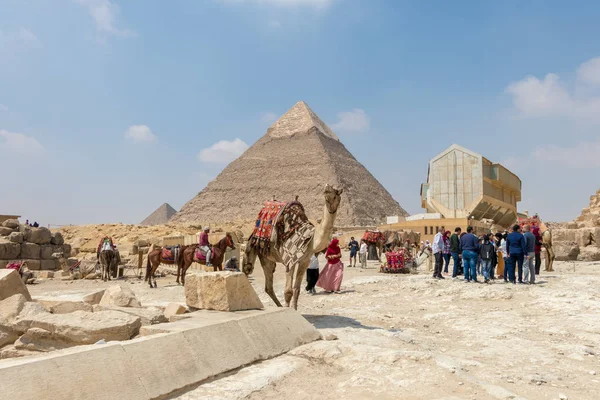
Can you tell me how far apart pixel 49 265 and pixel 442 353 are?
15.7 metres

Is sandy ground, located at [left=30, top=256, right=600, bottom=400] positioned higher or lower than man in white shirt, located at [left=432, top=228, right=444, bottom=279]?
lower

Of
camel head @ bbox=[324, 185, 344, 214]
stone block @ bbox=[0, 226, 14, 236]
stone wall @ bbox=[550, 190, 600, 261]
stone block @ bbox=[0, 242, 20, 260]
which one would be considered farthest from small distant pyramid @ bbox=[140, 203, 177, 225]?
camel head @ bbox=[324, 185, 344, 214]

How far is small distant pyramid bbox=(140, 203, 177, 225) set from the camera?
134200 millimetres

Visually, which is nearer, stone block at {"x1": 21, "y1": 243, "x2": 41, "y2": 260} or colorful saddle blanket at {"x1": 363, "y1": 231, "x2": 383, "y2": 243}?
stone block at {"x1": 21, "y1": 243, "x2": 41, "y2": 260}

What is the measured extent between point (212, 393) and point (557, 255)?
1564 centimetres

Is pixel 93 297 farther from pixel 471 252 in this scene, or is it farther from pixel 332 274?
pixel 471 252

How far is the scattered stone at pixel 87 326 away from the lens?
10.5 ft

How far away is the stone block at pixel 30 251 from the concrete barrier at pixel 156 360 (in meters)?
14.3

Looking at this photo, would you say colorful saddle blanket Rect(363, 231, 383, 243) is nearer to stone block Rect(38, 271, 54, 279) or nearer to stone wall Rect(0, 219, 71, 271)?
stone block Rect(38, 271, 54, 279)

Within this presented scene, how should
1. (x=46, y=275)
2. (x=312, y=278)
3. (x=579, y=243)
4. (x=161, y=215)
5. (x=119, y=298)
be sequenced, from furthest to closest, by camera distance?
1. (x=161, y=215)
2. (x=579, y=243)
3. (x=46, y=275)
4. (x=312, y=278)
5. (x=119, y=298)

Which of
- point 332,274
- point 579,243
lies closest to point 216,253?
point 332,274

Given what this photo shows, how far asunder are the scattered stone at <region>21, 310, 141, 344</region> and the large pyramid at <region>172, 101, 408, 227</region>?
10838 centimetres

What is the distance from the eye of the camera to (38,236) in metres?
16.1

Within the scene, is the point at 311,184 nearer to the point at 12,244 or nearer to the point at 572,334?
the point at 12,244
